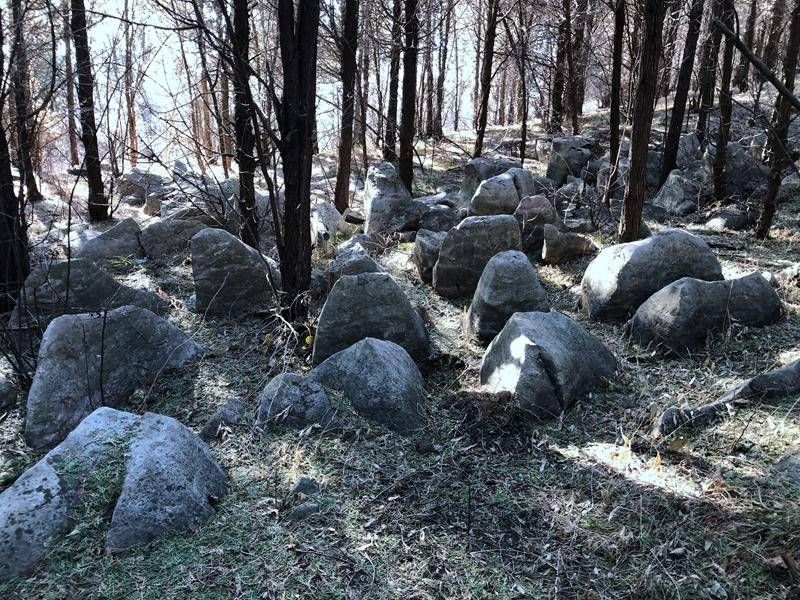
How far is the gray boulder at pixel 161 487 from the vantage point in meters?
2.68

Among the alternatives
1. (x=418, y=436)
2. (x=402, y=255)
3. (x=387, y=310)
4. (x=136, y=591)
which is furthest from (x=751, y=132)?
(x=136, y=591)

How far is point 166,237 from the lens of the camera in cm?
812

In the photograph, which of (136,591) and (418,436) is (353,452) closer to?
(418,436)

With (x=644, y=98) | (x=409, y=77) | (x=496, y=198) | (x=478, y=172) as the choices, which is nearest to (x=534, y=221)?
(x=496, y=198)

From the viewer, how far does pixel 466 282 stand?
19.7ft

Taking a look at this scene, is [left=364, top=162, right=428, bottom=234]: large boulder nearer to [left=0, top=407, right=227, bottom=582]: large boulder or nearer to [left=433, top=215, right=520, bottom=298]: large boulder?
[left=433, top=215, right=520, bottom=298]: large boulder

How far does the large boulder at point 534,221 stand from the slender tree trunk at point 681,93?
376 cm

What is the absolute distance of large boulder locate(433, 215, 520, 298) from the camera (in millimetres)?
5969

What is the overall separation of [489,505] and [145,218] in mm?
10078

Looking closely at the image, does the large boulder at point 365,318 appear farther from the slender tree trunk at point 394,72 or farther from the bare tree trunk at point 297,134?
the slender tree trunk at point 394,72

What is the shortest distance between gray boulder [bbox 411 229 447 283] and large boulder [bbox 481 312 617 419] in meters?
2.37

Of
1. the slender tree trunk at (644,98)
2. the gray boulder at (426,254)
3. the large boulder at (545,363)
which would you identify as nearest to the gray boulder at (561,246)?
the slender tree trunk at (644,98)

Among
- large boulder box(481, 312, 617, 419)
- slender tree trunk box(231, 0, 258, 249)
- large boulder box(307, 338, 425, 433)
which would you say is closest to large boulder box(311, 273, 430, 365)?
large boulder box(307, 338, 425, 433)

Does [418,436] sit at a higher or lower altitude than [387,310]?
lower
